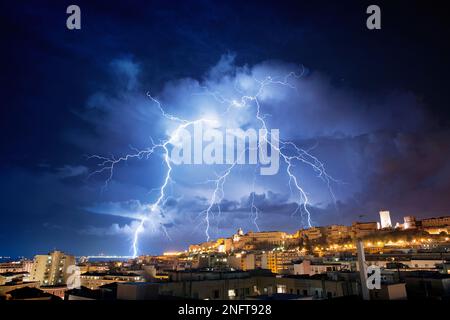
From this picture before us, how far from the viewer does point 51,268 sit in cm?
5162

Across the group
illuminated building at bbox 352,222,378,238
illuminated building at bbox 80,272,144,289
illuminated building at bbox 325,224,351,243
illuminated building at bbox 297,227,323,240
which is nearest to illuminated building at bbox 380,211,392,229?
illuminated building at bbox 352,222,378,238

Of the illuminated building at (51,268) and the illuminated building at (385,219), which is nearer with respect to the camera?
the illuminated building at (51,268)

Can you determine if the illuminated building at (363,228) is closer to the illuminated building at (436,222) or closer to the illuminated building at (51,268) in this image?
the illuminated building at (436,222)

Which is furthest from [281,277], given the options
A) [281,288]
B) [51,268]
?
[51,268]

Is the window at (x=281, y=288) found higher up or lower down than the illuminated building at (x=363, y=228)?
lower down

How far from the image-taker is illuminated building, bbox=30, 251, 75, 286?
4994cm

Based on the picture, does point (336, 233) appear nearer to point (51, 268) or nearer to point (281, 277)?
point (51, 268)

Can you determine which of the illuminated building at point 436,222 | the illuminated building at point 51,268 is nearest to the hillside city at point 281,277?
the illuminated building at point 51,268

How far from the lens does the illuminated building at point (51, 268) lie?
49938mm

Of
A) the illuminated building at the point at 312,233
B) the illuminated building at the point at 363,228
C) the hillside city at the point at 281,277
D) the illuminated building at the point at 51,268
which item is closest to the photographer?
the hillside city at the point at 281,277

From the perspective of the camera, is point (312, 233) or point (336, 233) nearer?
point (336, 233)
